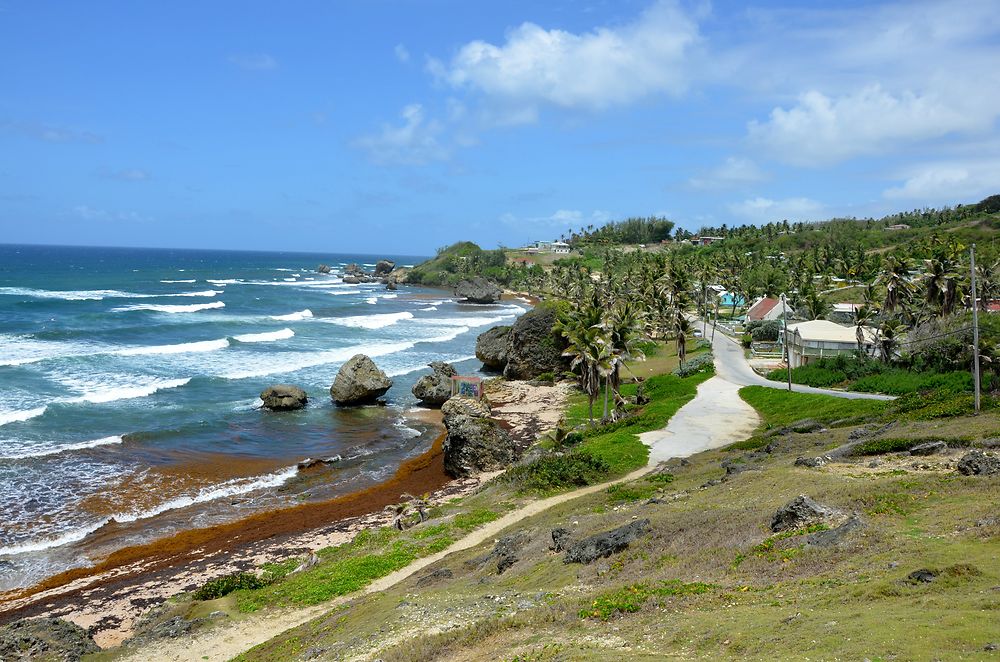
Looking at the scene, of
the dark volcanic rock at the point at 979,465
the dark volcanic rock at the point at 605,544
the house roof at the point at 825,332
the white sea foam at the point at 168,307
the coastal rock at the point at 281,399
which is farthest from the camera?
the white sea foam at the point at 168,307

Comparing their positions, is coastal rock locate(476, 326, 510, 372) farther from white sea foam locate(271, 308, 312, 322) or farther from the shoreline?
white sea foam locate(271, 308, 312, 322)

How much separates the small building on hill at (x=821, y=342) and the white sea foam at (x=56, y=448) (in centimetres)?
4215

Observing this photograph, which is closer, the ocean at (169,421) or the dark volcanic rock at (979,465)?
the dark volcanic rock at (979,465)

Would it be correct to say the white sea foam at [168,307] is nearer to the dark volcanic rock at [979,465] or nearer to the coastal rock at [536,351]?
the coastal rock at [536,351]

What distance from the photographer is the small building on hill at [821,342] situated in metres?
49.1

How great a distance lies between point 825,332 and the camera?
50969 millimetres

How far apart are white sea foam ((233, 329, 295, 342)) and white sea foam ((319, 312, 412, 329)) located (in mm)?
10915

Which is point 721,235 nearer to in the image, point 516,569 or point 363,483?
point 363,483

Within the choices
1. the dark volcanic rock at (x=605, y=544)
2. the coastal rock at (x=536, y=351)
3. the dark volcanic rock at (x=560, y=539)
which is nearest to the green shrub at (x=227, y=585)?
the dark volcanic rock at (x=560, y=539)

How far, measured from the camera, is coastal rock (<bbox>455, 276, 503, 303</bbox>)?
13162 cm

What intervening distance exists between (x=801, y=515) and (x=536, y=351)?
41.9m

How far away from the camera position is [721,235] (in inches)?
7387

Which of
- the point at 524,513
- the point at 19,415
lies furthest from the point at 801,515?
the point at 19,415

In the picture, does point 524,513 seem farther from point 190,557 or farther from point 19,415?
point 19,415
